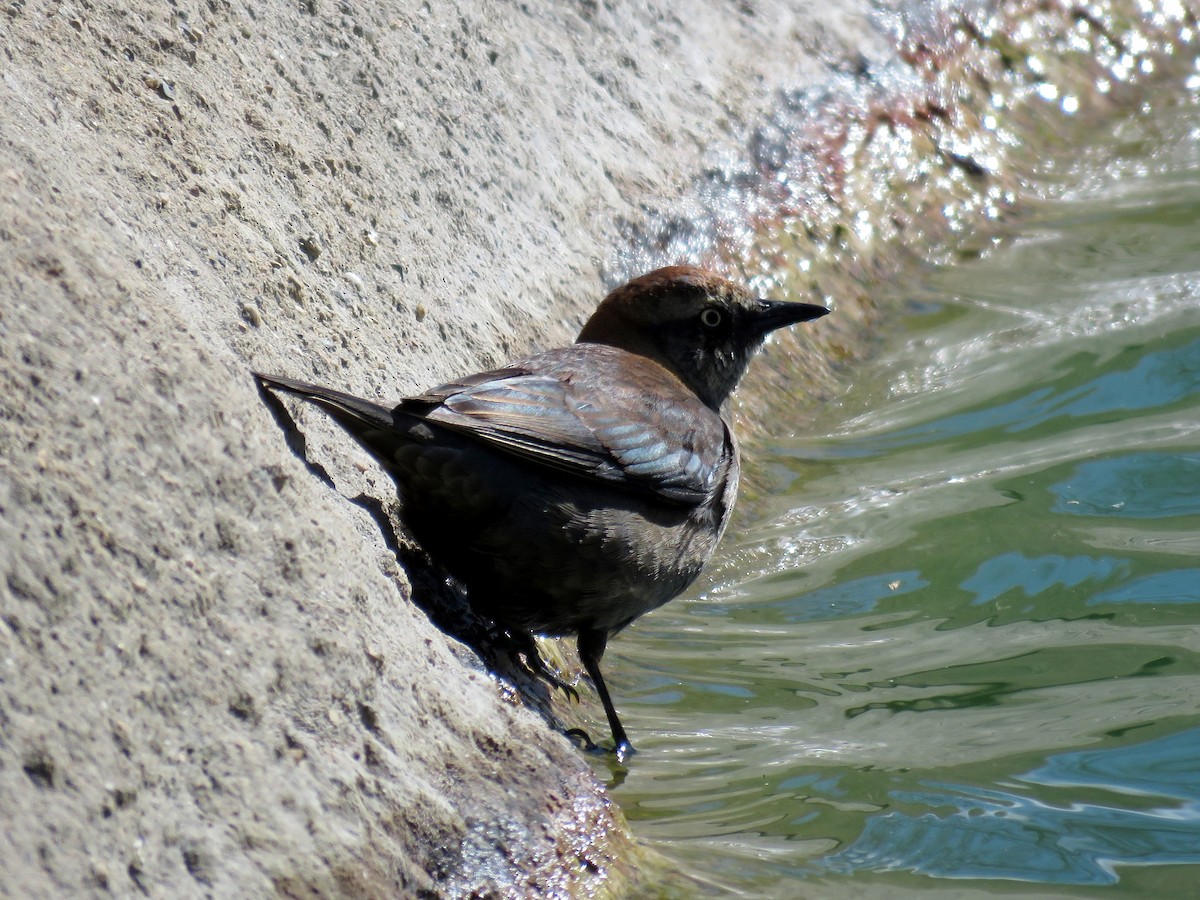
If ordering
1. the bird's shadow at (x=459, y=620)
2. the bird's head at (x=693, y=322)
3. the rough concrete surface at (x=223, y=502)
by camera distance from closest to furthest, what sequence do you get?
the rough concrete surface at (x=223, y=502)
the bird's shadow at (x=459, y=620)
the bird's head at (x=693, y=322)

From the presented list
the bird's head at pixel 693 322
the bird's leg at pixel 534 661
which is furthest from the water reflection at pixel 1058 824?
the bird's head at pixel 693 322

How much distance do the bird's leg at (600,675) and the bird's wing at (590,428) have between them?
0.50 m

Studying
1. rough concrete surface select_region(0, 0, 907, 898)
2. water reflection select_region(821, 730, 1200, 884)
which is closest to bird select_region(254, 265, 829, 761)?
rough concrete surface select_region(0, 0, 907, 898)

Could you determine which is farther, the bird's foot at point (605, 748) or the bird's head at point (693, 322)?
the bird's head at point (693, 322)

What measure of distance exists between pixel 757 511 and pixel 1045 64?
5154mm

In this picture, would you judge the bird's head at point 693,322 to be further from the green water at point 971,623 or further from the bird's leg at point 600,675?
→ the bird's leg at point 600,675

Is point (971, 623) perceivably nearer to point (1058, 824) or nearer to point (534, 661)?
point (1058, 824)

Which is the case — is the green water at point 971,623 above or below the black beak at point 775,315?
below

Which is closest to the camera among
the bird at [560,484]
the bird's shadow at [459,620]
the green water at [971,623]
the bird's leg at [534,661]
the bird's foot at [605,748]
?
the green water at [971,623]

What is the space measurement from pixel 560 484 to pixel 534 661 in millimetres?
716

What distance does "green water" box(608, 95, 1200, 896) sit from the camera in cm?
403

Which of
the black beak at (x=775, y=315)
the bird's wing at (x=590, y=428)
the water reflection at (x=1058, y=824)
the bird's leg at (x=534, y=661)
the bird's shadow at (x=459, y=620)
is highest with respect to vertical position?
the black beak at (x=775, y=315)

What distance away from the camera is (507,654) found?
460 centimetres

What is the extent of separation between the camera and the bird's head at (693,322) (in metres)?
5.80
